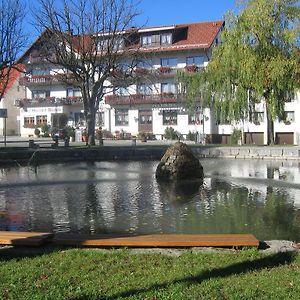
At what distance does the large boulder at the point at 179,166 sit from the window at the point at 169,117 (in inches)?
1629

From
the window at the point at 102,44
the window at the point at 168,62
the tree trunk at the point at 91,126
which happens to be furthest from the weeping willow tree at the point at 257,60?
the window at the point at 168,62

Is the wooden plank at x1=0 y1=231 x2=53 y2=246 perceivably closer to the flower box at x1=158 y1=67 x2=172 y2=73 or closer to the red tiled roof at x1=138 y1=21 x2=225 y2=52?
the red tiled roof at x1=138 y1=21 x2=225 y2=52

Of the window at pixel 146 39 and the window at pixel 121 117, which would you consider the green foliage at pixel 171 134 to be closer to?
the window at pixel 121 117

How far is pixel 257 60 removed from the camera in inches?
1422

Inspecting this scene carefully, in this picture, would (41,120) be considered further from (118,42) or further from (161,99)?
(118,42)

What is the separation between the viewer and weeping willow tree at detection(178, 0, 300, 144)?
3578cm

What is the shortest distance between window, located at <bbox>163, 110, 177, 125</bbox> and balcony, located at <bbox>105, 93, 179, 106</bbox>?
153 cm

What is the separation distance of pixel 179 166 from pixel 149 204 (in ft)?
16.7

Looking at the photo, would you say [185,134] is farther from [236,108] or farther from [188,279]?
[188,279]

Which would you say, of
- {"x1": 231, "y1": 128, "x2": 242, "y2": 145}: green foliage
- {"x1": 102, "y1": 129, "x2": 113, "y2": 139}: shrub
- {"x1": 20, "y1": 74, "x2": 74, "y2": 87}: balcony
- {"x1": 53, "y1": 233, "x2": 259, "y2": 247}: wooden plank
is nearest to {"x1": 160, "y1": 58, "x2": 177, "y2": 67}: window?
{"x1": 102, "y1": 129, "x2": 113, "y2": 139}: shrub

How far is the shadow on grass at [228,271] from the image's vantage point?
5.27m

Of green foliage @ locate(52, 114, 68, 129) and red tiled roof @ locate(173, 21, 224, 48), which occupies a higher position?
red tiled roof @ locate(173, 21, 224, 48)

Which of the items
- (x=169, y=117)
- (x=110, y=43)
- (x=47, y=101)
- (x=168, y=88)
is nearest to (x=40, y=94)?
(x=47, y=101)

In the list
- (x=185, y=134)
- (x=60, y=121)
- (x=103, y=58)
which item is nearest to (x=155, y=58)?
(x=185, y=134)
